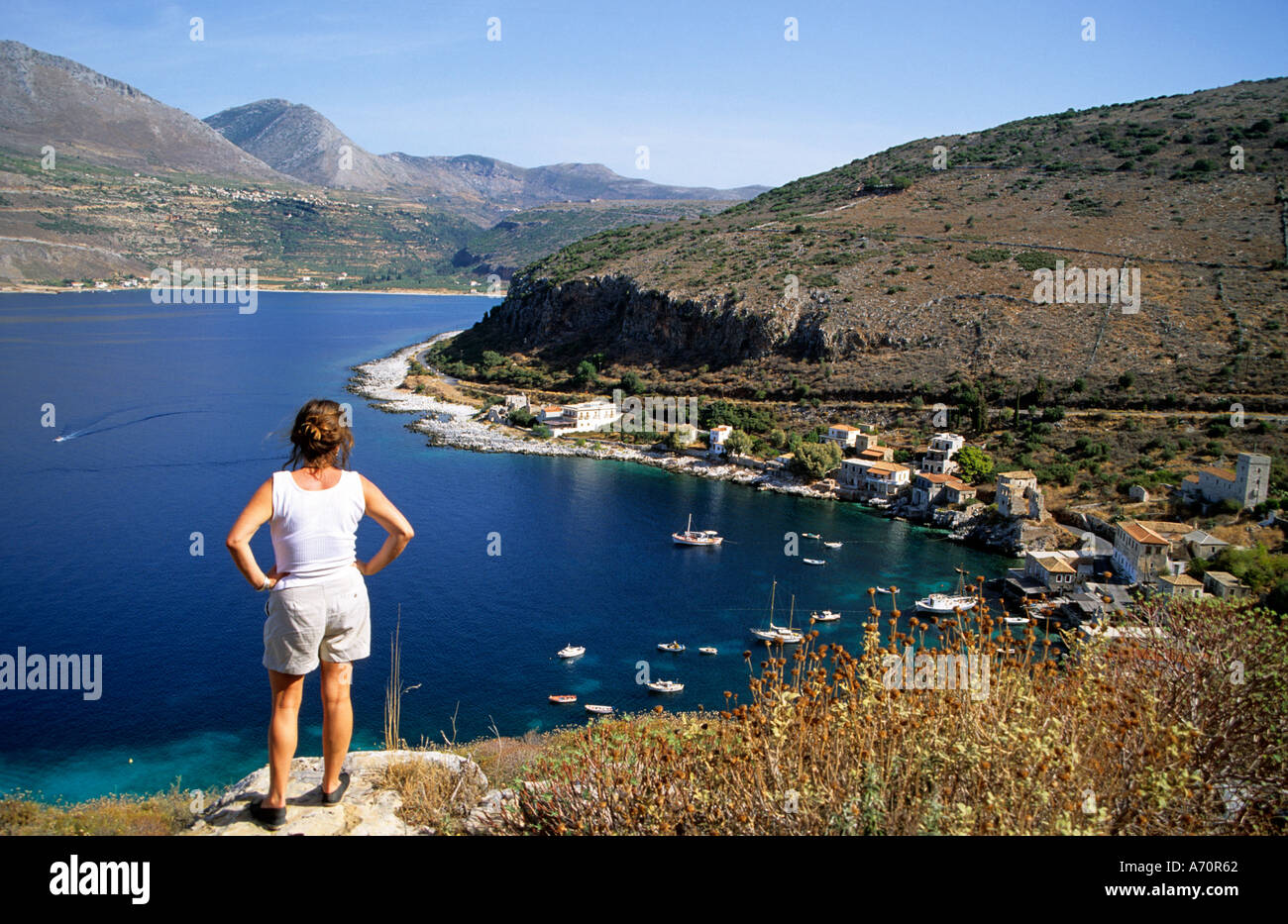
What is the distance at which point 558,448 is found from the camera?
45469 mm

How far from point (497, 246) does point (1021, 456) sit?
149587mm

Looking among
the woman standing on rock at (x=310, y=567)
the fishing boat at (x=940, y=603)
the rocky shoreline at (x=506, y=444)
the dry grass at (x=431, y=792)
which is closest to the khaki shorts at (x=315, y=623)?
the woman standing on rock at (x=310, y=567)

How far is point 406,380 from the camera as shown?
6169 cm

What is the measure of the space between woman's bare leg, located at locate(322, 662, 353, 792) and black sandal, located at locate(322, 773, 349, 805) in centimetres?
2

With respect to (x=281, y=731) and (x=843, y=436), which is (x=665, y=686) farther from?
(x=843, y=436)

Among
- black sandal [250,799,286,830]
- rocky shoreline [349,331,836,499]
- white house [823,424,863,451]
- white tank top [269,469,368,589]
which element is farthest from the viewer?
white house [823,424,863,451]

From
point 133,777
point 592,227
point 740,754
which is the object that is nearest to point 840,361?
point 133,777

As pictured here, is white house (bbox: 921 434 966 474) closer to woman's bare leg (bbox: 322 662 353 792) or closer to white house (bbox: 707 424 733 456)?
white house (bbox: 707 424 733 456)

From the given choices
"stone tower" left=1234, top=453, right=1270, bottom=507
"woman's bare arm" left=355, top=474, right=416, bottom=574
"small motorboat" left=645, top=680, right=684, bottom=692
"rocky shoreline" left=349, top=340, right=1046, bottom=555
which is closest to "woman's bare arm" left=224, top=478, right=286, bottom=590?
"woman's bare arm" left=355, top=474, right=416, bottom=574

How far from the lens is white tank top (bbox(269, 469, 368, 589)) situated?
3.49m

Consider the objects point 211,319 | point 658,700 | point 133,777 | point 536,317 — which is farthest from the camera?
point 211,319

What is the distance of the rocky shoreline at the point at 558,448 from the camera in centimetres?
3138

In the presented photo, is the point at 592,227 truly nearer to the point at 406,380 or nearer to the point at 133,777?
the point at 406,380
